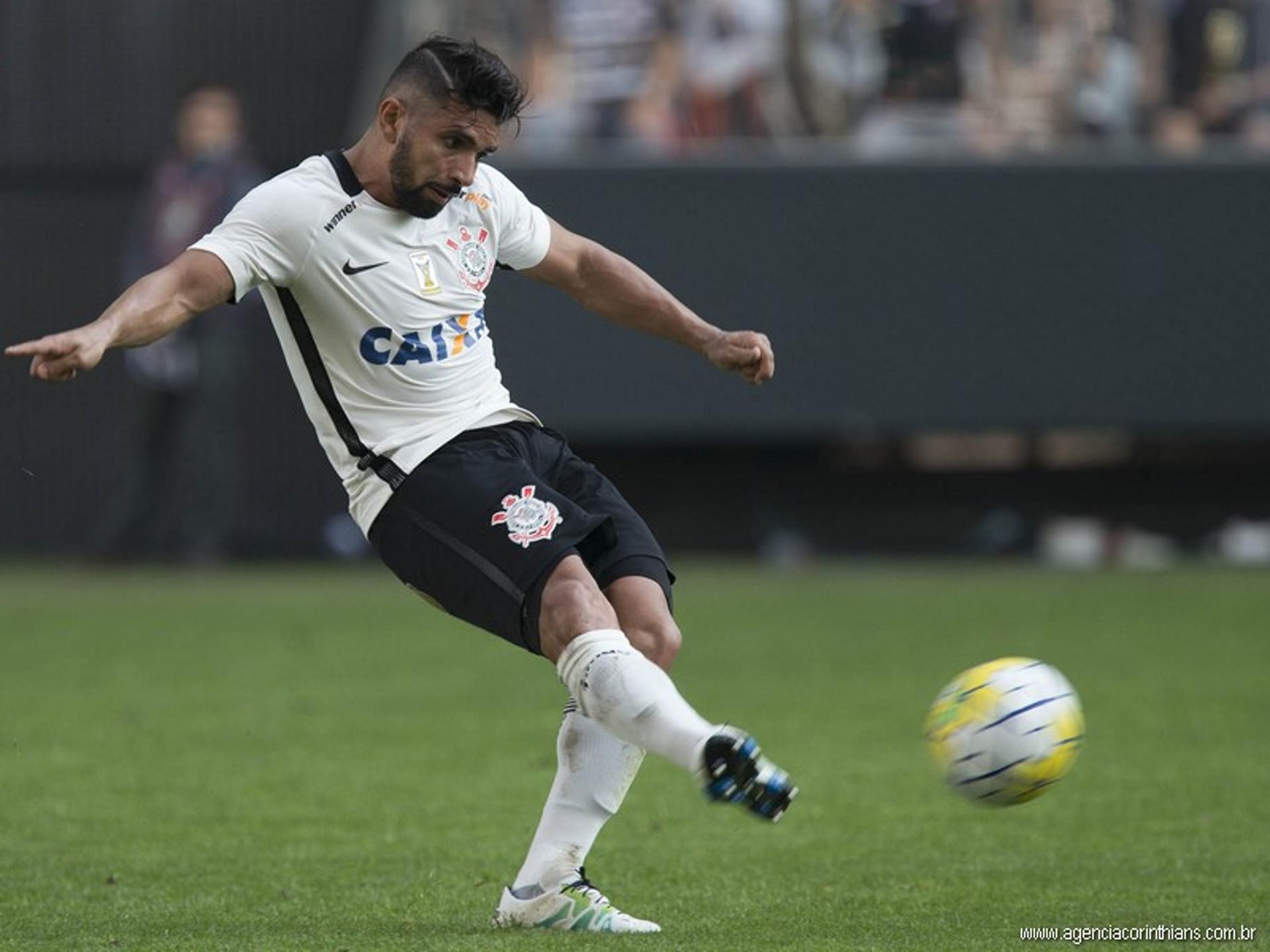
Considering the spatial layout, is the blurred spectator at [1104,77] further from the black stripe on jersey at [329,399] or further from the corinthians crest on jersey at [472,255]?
the black stripe on jersey at [329,399]

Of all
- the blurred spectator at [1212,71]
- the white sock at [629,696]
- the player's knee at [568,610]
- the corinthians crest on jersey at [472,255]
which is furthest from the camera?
the blurred spectator at [1212,71]

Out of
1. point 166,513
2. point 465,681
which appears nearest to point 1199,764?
point 465,681

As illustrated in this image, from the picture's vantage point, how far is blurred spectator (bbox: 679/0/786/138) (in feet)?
54.4

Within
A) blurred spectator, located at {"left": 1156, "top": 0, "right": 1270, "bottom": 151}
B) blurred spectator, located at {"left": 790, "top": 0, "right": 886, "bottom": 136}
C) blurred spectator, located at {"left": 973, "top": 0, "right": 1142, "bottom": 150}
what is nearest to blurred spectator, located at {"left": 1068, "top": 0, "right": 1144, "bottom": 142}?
blurred spectator, located at {"left": 973, "top": 0, "right": 1142, "bottom": 150}

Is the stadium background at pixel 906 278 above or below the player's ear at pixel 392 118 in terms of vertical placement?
below

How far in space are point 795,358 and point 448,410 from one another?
36.1ft

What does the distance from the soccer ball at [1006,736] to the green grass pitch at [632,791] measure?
40cm

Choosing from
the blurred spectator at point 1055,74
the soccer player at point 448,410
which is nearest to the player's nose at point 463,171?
the soccer player at point 448,410

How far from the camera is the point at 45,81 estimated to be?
1816cm

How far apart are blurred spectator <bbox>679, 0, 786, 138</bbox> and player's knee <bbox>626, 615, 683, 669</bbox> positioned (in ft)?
36.6

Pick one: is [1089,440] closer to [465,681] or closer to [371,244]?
[465,681]

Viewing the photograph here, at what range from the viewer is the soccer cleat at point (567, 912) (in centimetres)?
599

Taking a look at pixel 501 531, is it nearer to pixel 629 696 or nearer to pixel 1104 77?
pixel 629 696

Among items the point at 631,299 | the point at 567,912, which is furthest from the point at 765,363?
the point at 567,912
